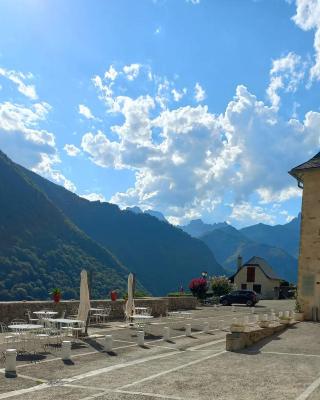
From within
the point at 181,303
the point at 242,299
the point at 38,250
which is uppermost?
the point at 38,250

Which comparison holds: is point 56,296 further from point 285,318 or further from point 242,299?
point 242,299

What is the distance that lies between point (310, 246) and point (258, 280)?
3871cm

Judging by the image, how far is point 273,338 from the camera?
16.1m

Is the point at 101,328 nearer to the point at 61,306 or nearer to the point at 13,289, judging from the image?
the point at 61,306

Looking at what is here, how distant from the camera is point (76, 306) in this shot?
2038cm

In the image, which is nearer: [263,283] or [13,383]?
[13,383]

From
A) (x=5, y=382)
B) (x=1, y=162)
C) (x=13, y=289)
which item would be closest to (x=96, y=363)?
(x=5, y=382)

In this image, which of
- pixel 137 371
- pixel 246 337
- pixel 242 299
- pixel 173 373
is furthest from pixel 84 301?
pixel 242 299

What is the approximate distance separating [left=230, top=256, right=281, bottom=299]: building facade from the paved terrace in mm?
46550

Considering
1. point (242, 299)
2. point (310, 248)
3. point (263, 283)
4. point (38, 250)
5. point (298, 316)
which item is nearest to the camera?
point (298, 316)

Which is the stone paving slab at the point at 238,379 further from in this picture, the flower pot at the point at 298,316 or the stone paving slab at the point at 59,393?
the flower pot at the point at 298,316

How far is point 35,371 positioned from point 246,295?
32.1m

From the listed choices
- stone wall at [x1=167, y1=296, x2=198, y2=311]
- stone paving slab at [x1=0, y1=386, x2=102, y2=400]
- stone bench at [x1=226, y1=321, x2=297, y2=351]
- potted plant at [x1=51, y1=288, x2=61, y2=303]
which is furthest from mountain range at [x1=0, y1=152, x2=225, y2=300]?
stone paving slab at [x1=0, y1=386, x2=102, y2=400]

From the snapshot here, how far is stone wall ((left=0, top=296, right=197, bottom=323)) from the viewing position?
56.7 feet
